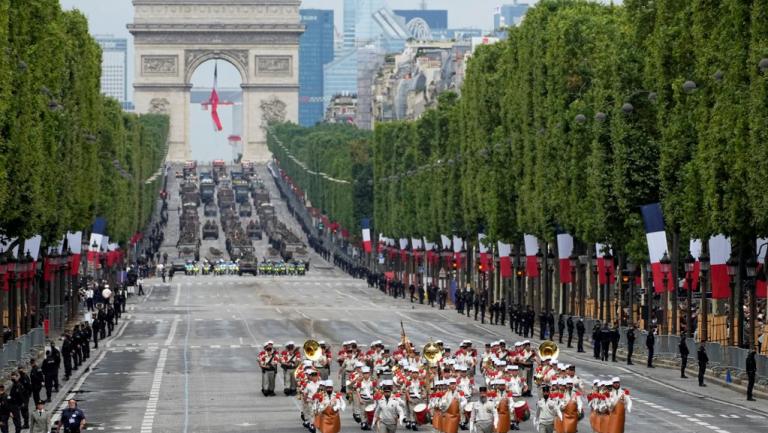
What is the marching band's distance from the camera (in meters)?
46.2

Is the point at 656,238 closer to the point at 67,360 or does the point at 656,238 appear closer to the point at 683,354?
the point at 683,354

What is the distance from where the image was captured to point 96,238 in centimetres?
11731

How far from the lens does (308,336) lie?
94.2 meters

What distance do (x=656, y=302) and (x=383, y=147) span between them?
87286mm

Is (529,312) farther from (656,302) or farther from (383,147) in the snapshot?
(383,147)

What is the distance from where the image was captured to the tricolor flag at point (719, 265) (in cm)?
7081

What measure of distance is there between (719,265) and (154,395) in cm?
1929

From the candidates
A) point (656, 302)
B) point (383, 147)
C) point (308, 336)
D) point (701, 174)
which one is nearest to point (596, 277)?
point (656, 302)

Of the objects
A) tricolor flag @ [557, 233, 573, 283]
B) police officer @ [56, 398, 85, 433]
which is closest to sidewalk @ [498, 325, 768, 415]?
tricolor flag @ [557, 233, 573, 283]

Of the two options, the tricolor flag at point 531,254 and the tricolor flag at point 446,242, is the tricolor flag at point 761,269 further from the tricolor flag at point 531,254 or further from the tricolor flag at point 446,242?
the tricolor flag at point 446,242

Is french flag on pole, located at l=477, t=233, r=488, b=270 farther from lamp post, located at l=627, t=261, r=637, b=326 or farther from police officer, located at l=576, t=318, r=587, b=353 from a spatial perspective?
police officer, located at l=576, t=318, r=587, b=353

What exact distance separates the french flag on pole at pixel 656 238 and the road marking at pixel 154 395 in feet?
56.8

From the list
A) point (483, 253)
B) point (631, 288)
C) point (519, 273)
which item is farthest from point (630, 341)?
point (483, 253)

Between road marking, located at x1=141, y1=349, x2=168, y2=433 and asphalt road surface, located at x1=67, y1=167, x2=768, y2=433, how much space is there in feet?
0.16
